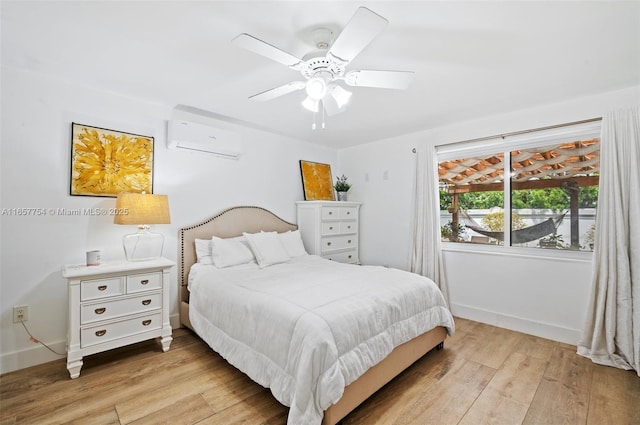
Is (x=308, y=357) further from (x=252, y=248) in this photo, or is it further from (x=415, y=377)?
(x=252, y=248)

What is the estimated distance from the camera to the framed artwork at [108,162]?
2.56 metres

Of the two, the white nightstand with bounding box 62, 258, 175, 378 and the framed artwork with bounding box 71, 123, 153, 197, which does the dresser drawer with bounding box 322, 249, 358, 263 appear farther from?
the framed artwork with bounding box 71, 123, 153, 197

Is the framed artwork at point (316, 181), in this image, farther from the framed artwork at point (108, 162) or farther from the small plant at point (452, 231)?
the framed artwork at point (108, 162)

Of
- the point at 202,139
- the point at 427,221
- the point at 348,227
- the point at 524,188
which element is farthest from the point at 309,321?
the point at 524,188

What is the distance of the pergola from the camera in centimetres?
286

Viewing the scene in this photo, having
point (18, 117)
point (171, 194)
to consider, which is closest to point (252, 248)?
point (171, 194)

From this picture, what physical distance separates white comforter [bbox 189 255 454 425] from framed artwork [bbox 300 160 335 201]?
1757 mm

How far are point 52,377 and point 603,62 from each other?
467cm

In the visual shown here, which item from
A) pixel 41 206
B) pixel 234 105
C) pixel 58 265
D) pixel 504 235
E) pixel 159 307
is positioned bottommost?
pixel 159 307

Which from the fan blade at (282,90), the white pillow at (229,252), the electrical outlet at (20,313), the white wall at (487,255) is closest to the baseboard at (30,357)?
the electrical outlet at (20,313)

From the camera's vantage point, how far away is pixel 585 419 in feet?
5.84

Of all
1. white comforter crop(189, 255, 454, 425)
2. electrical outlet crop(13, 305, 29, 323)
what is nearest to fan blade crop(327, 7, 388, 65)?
white comforter crop(189, 255, 454, 425)

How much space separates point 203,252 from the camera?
3154 mm

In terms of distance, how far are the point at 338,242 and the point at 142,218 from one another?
2525 millimetres
